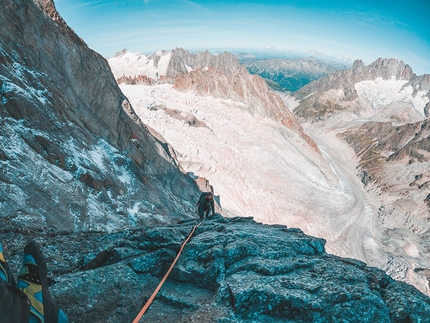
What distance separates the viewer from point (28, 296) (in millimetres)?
4094

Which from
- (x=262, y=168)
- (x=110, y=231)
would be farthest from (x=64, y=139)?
(x=262, y=168)

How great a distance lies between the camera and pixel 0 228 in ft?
27.7

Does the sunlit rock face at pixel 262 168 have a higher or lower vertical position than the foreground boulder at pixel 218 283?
lower

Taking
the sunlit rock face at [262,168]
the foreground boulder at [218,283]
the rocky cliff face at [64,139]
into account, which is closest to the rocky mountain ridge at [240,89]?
the sunlit rock face at [262,168]

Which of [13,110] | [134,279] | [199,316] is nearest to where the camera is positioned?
[199,316]

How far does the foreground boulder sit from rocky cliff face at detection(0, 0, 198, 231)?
455 cm

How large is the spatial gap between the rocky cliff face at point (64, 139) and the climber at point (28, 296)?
6.21 meters

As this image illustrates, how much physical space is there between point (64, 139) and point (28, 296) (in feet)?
46.9

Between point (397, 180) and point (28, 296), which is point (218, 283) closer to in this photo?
point (28, 296)

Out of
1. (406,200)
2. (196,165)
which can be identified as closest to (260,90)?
(196,165)

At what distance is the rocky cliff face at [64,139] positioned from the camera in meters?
12.5

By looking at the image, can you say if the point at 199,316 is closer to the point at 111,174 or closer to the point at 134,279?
the point at 134,279

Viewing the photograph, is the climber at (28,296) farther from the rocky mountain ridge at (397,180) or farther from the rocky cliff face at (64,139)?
the rocky mountain ridge at (397,180)

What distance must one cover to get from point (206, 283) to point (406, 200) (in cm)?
8403
